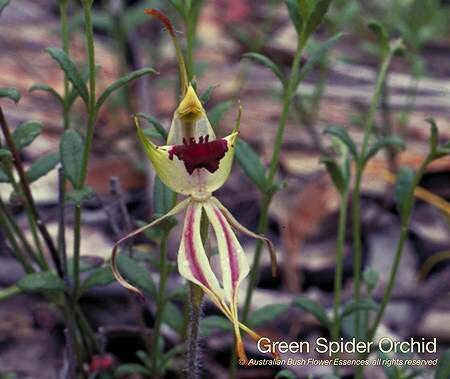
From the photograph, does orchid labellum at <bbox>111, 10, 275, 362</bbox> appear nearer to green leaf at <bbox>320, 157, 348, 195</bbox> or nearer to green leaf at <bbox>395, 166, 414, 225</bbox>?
green leaf at <bbox>320, 157, 348, 195</bbox>

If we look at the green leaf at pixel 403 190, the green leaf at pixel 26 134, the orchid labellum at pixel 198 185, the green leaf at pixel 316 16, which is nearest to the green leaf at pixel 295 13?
the green leaf at pixel 316 16

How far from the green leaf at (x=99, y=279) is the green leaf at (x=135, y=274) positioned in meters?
0.03

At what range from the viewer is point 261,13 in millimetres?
4730

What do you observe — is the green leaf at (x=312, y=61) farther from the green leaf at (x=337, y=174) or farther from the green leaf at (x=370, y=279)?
the green leaf at (x=370, y=279)

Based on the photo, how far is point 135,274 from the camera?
5.56 feet

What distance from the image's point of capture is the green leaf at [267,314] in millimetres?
1915

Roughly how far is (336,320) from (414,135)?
176 centimetres

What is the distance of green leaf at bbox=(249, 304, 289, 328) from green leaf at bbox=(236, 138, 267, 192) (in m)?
0.35

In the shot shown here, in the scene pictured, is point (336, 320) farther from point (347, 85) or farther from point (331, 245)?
point (347, 85)

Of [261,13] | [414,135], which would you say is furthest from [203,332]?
[261,13]

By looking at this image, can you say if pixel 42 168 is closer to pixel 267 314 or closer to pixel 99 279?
pixel 99 279

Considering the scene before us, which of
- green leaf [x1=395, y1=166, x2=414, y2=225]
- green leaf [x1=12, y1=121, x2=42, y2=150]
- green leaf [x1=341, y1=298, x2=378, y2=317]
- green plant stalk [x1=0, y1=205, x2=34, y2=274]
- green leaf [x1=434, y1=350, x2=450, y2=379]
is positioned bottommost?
green leaf [x1=434, y1=350, x2=450, y2=379]

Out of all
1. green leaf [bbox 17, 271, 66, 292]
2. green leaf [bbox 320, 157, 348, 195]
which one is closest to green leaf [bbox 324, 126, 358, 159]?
green leaf [bbox 320, 157, 348, 195]

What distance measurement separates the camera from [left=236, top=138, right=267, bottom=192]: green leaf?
1733 mm
